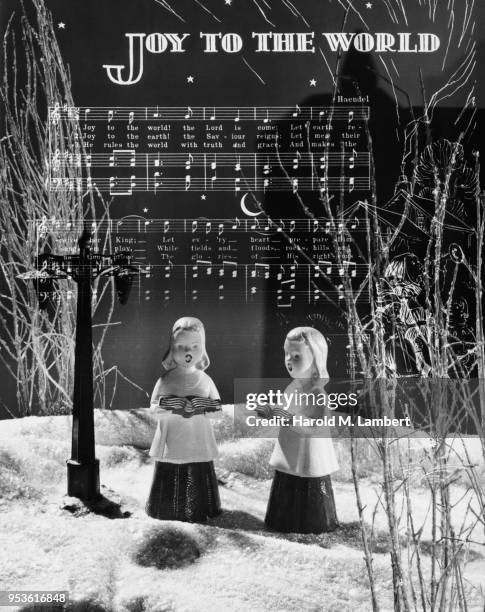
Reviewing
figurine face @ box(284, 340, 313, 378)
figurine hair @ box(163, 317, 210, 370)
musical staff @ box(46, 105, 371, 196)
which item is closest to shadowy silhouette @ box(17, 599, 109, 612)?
figurine hair @ box(163, 317, 210, 370)

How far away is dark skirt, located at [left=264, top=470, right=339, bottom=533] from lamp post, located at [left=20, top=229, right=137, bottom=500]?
0.47 metres

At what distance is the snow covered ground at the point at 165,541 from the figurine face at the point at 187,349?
0.19 m

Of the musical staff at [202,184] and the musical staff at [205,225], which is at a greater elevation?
the musical staff at [202,184]

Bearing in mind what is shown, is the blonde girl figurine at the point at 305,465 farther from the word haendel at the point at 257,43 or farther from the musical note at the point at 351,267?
the word haendel at the point at 257,43

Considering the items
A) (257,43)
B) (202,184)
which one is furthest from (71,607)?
(257,43)

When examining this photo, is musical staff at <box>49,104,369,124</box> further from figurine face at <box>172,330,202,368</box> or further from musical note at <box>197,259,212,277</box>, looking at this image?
figurine face at <box>172,330,202,368</box>

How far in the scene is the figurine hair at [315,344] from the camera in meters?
1.55

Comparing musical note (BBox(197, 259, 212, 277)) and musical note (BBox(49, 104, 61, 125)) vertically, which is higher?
Result: musical note (BBox(49, 104, 61, 125))

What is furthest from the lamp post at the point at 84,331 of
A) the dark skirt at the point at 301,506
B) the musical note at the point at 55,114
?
the dark skirt at the point at 301,506

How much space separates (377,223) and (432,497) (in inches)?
28.3

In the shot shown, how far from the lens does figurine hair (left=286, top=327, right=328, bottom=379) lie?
1555 mm

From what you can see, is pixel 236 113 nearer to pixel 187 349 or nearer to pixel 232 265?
pixel 232 265

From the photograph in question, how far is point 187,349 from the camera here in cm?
156

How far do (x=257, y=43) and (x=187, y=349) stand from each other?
2.80ft
